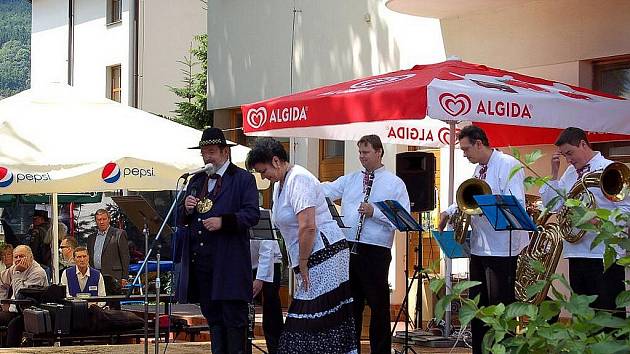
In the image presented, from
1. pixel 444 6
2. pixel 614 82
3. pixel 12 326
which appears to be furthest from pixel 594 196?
pixel 12 326

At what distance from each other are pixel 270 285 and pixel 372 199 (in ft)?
3.48

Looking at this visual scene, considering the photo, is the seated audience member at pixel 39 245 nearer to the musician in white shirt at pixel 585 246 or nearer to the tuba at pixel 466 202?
the tuba at pixel 466 202

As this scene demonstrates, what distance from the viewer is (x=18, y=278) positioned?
522 inches

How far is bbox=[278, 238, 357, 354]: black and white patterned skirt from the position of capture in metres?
8.01

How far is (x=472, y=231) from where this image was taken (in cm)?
852

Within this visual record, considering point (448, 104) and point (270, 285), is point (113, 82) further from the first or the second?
point (448, 104)

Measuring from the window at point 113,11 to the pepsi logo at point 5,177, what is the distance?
926 inches

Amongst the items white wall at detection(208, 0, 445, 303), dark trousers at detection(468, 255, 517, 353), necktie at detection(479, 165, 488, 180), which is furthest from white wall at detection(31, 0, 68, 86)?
dark trousers at detection(468, 255, 517, 353)

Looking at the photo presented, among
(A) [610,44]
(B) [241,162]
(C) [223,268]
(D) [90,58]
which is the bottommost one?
(C) [223,268]

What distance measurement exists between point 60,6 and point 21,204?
1198 cm

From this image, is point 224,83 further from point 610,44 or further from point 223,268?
point 223,268

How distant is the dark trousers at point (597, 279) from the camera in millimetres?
7816

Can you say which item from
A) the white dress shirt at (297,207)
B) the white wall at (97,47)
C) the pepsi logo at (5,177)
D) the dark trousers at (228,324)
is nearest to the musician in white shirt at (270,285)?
the dark trousers at (228,324)

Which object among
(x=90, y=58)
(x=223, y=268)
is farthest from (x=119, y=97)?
(x=223, y=268)
